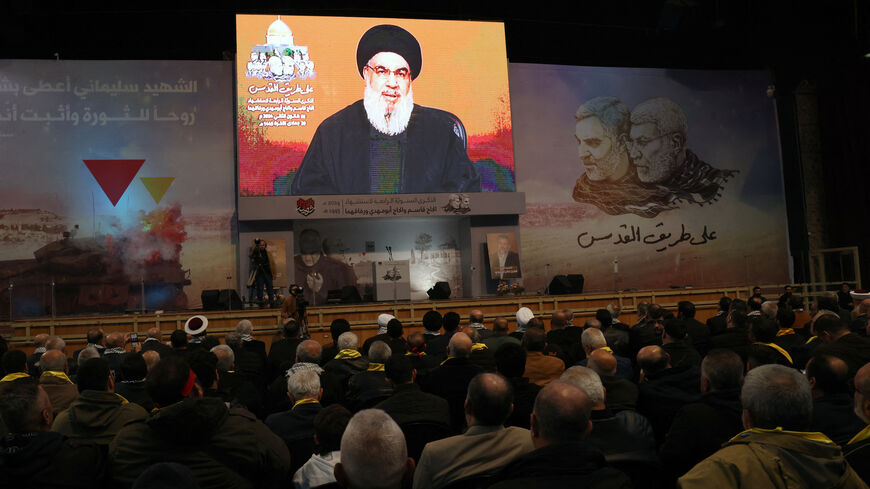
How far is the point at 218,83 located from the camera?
1345 cm

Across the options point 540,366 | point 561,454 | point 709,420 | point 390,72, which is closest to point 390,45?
point 390,72

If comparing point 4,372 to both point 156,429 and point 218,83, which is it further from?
point 218,83

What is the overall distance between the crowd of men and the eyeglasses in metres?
10.1

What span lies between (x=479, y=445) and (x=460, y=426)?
182cm

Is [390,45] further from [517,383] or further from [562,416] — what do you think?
[562,416]

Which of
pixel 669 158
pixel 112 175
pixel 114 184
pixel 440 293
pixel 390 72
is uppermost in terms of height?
pixel 390 72

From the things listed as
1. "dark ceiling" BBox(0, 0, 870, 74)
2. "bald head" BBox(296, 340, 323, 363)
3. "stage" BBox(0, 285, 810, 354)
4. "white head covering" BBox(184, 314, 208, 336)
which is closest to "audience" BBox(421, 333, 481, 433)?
"bald head" BBox(296, 340, 323, 363)

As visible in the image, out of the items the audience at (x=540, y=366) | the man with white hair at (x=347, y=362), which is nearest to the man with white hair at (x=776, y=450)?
the audience at (x=540, y=366)

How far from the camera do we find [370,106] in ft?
44.0

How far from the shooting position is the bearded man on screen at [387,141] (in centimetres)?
1304

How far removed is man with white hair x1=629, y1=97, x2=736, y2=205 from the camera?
15.3 m

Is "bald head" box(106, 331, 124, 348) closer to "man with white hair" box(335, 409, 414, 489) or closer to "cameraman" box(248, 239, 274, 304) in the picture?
"man with white hair" box(335, 409, 414, 489)

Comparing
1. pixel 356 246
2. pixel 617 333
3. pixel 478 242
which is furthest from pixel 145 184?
pixel 617 333

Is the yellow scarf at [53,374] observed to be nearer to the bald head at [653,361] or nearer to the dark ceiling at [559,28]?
the bald head at [653,361]
